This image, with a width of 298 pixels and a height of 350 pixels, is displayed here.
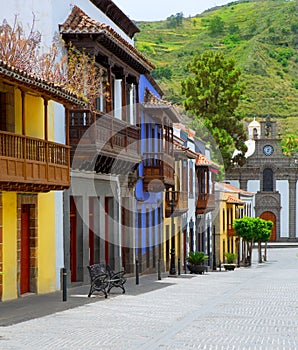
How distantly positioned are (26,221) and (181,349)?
1055cm

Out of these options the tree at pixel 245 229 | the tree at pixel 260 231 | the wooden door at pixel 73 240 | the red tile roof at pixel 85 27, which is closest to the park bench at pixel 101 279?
the wooden door at pixel 73 240

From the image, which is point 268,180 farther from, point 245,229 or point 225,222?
point 245,229

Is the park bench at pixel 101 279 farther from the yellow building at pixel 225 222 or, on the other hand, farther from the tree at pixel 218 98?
the tree at pixel 218 98

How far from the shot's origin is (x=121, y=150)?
89.4 ft

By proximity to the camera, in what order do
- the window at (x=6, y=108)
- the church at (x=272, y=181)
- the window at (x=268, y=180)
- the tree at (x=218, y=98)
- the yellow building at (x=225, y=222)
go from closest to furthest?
the window at (x=6, y=108), the yellow building at (x=225, y=222), the tree at (x=218, y=98), the church at (x=272, y=181), the window at (x=268, y=180)

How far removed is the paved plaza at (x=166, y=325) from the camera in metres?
13.8

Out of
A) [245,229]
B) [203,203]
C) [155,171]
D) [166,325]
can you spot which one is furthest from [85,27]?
[245,229]

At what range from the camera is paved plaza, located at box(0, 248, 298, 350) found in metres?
13.8

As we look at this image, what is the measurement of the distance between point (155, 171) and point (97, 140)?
11.9m

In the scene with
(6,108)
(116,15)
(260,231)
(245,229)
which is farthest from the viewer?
(245,229)

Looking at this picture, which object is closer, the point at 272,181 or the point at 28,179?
the point at 28,179

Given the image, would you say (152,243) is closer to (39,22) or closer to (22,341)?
(39,22)

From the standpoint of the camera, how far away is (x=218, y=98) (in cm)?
8044

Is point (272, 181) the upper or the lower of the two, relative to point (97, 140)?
upper
